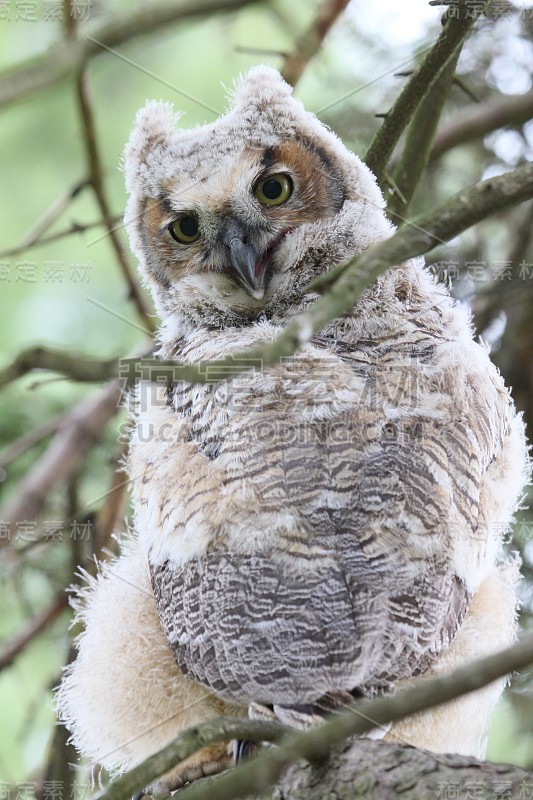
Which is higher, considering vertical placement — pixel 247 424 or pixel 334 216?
pixel 334 216

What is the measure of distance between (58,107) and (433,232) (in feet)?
8.34

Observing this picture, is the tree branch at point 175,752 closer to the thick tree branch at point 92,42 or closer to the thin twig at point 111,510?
the thick tree branch at point 92,42

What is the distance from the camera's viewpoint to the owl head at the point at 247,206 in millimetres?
2498

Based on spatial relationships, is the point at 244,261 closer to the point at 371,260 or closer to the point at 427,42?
the point at 371,260

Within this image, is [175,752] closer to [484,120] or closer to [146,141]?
[146,141]

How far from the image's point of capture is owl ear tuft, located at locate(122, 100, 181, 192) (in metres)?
2.79

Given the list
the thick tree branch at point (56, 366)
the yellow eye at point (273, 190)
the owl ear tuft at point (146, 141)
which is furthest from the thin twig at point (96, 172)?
the thick tree branch at point (56, 366)

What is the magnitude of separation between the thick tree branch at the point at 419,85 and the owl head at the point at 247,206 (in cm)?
11

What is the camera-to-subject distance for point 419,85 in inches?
97.7

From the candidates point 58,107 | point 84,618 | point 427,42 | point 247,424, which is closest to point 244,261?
point 247,424

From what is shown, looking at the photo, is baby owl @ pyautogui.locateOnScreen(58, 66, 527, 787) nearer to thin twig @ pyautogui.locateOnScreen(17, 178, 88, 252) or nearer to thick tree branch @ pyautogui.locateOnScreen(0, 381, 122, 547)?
thin twig @ pyautogui.locateOnScreen(17, 178, 88, 252)

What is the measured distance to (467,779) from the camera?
1386mm

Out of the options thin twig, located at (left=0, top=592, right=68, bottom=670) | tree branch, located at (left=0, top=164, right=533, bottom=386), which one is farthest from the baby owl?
thin twig, located at (left=0, top=592, right=68, bottom=670)

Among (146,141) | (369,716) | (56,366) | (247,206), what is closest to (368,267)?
(56,366)
